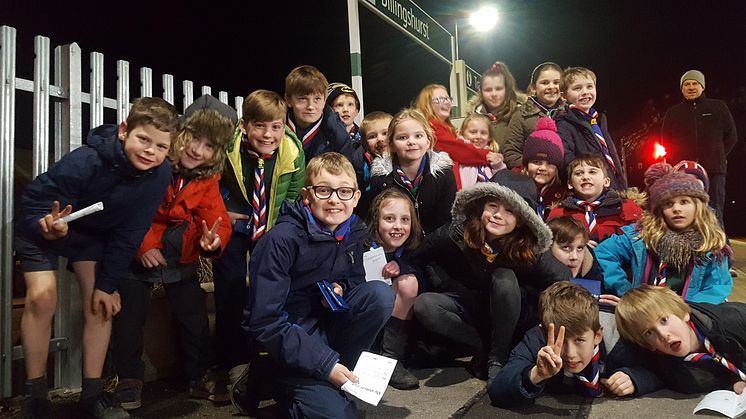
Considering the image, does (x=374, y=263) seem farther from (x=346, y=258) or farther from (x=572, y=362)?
(x=572, y=362)

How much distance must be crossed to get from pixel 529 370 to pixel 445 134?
2.11 metres

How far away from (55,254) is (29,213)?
231 millimetres

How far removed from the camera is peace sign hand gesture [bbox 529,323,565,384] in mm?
2348

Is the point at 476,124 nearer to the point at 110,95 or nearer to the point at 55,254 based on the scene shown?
the point at 110,95

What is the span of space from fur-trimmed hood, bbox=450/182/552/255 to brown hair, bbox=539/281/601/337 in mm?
328

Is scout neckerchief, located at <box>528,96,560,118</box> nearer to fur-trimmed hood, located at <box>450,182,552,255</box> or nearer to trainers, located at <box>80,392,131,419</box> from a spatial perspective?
fur-trimmed hood, located at <box>450,182,552,255</box>

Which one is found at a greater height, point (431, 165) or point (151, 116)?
point (151, 116)

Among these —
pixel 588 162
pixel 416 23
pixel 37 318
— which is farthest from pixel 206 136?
pixel 416 23

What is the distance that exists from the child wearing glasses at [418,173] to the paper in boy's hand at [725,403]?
170 centimetres

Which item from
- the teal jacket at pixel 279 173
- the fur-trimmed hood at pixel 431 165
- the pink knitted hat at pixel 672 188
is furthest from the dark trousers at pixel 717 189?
the teal jacket at pixel 279 173

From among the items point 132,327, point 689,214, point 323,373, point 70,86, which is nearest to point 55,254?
point 132,327

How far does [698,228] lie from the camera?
3158 mm

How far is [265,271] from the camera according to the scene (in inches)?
92.6

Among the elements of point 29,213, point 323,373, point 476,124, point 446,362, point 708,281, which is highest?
point 476,124
